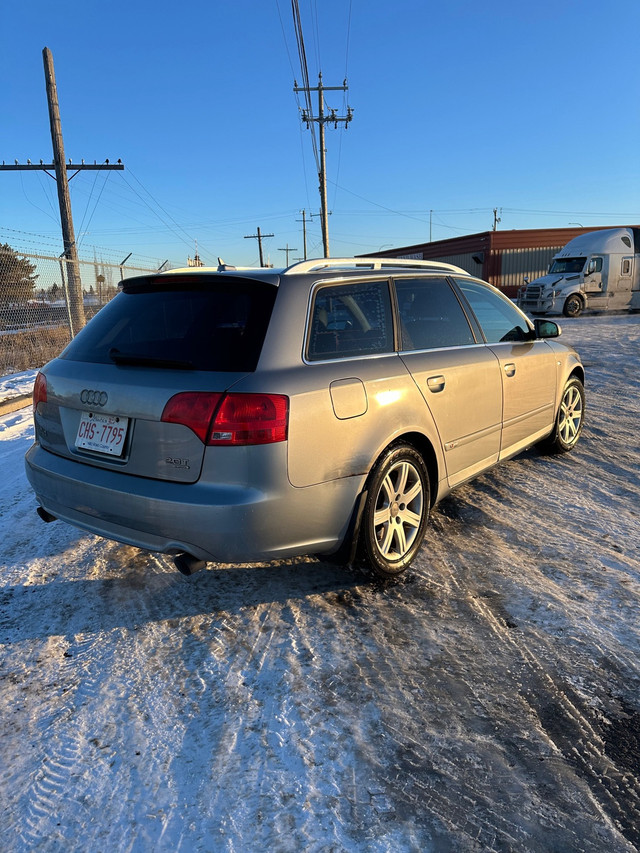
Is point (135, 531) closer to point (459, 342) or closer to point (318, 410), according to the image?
point (318, 410)

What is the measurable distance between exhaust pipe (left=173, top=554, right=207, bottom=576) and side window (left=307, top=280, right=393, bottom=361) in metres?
1.06

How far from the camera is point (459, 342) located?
385 centimetres

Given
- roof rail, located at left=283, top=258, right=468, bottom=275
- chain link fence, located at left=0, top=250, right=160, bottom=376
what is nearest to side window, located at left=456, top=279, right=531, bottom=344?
roof rail, located at left=283, top=258, right=468, bottom=275

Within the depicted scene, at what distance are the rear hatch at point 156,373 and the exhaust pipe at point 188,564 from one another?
0.36m

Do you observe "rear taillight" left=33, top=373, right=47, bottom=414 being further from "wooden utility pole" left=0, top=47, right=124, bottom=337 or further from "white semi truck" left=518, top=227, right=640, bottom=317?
"white semi truck" left=518, top=227, right=640, bottom=317

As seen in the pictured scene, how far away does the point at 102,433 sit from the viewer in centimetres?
269

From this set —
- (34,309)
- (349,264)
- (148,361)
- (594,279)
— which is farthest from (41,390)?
(594,279)

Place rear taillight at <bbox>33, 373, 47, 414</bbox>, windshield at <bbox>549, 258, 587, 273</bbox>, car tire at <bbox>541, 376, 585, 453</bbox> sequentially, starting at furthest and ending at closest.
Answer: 1. windshield at <bbox>549, 258, 587, 273</bbox>
2. car tire at <bbox>541, 376, 585, 453</bbox>
3. rear taillight at <bbox>33, 373, 47, 414</bbox>

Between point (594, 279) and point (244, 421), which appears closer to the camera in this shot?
point (244, 421)

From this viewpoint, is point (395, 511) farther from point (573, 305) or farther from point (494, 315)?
point (573, 305)

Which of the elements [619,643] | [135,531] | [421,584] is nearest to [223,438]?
[135,531]

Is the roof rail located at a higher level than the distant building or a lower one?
lower

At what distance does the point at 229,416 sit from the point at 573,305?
20925 millimetres

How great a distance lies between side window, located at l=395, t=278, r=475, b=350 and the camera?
3416 millimetres
